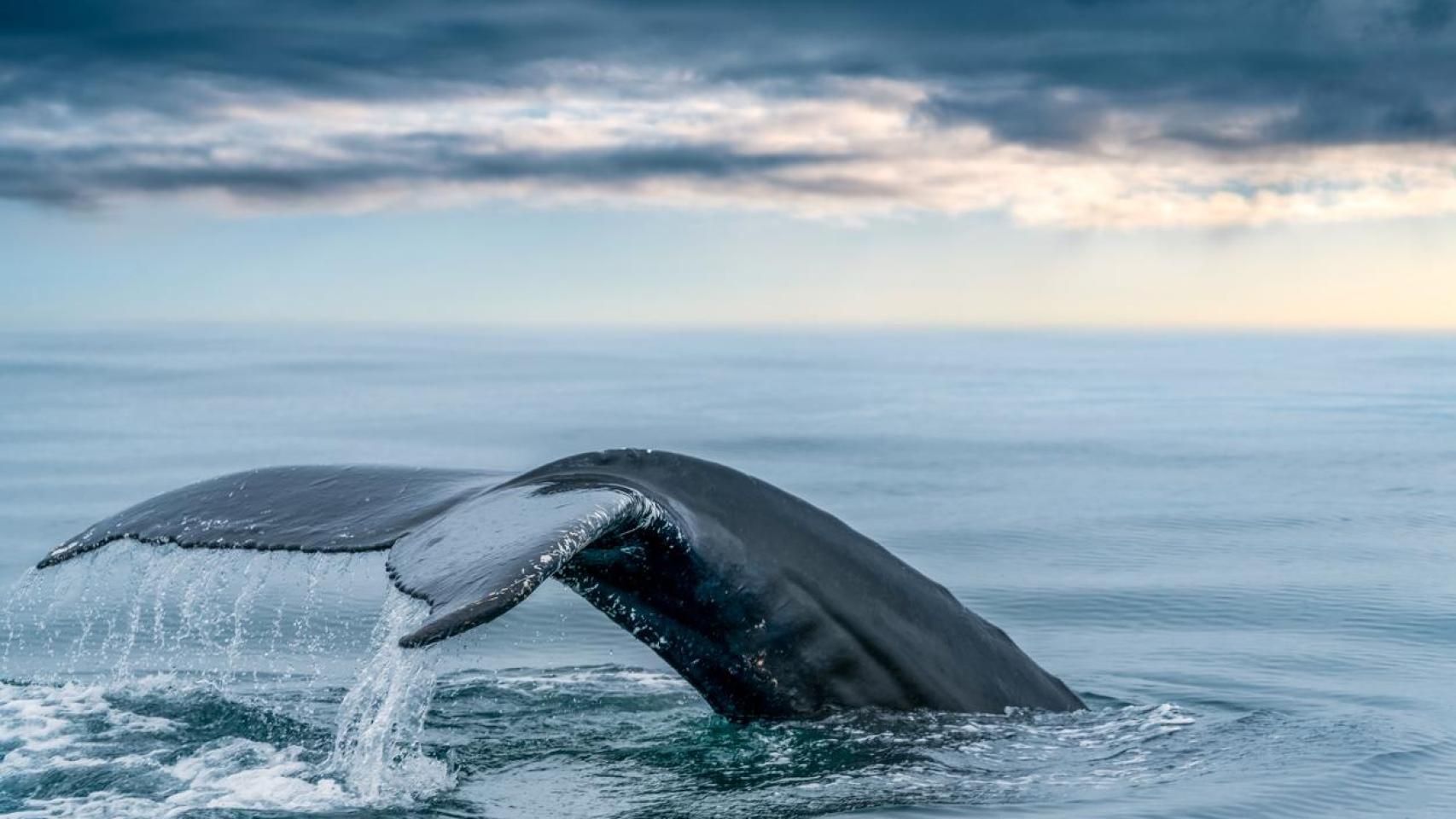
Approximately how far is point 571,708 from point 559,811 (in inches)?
70.5

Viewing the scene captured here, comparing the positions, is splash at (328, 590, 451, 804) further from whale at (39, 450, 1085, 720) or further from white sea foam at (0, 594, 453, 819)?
whale at (39, 450, 1085, 720)

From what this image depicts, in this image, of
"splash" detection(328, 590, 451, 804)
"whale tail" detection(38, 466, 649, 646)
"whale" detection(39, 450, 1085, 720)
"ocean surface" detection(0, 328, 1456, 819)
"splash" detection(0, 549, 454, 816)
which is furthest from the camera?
"ocean surface" detection(0, 328, 1456, 819)

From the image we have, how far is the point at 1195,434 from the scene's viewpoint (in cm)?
3061

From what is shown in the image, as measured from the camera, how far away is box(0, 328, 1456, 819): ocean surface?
5949 millimetres

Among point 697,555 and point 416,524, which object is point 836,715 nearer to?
point 697,555

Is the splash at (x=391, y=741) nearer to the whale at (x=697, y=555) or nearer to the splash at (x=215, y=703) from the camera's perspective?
the splash at (x=215, y=703)

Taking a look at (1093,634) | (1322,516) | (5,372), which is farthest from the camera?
(5,372)

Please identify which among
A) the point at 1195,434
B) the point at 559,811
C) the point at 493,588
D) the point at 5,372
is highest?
the point at 5,372

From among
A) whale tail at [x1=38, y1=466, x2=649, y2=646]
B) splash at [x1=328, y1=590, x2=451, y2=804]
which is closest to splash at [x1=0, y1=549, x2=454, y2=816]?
splash at [x1=328, y1=590, x2=451, y2=804]

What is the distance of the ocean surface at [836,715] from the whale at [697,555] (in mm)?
155

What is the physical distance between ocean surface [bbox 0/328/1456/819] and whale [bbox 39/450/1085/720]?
0.51ft

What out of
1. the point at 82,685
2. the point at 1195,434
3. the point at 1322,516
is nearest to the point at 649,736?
the point at 82,685

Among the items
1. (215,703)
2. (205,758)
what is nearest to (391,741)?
(205,758)

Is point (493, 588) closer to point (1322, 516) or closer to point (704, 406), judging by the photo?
point (1322, 516)
